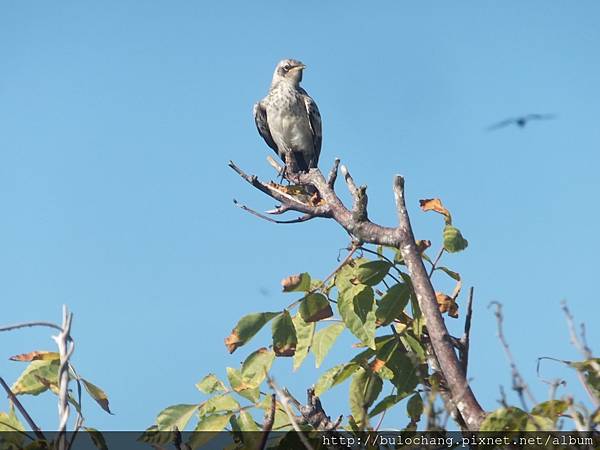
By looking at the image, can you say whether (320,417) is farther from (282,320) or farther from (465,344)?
(465,344)

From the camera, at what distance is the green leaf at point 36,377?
3.95 m

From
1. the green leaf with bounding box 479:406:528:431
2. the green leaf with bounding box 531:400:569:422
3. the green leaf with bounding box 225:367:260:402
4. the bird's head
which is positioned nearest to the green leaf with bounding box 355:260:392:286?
the green leaf with bounding box 225:367:260:402

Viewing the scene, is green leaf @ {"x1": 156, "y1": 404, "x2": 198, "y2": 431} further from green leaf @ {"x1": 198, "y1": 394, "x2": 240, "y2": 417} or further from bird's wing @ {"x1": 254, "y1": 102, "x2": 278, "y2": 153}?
bird's wing @ {"x1": 254, "y1": 102, "x2": 278, "y2": 153}

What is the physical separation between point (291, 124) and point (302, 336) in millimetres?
9557

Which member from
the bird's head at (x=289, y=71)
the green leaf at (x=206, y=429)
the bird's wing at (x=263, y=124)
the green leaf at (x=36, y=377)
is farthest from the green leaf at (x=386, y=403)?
the bird's head at (x=289, y=71)

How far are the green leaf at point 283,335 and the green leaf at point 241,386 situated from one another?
0.23 meters

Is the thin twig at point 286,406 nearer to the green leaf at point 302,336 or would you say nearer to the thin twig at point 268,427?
the thin twig at point 268,427

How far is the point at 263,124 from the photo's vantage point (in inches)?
563

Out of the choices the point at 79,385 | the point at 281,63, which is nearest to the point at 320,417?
the point at 79,385

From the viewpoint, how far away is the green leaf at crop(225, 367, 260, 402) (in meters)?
4.03

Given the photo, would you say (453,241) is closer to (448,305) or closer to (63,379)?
(448,305)

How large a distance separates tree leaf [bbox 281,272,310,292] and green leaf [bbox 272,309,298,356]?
0.47ft

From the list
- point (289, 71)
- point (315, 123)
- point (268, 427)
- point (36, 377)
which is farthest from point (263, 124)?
point (268, 427)

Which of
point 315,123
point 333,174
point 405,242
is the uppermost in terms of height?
point 315,123
